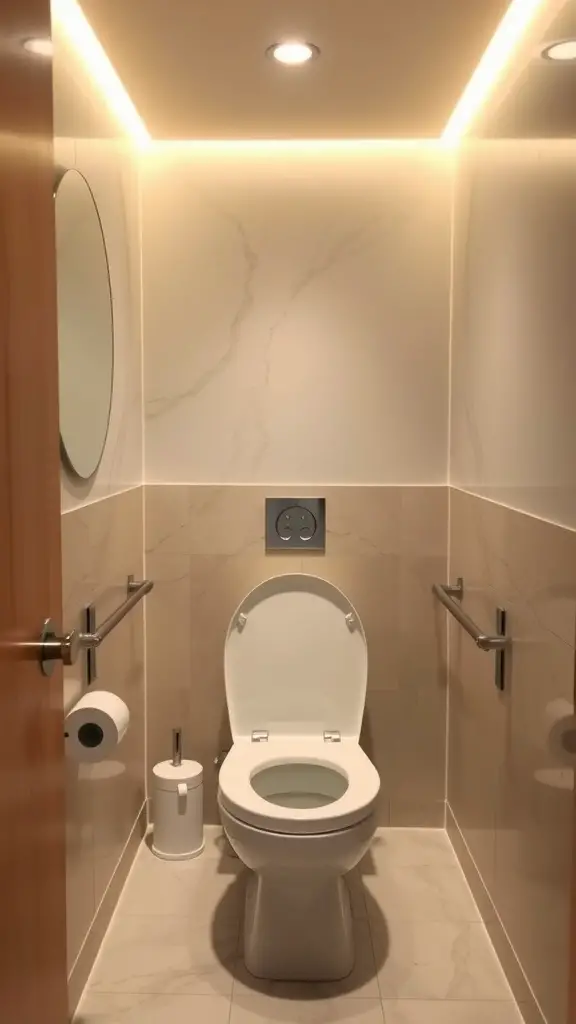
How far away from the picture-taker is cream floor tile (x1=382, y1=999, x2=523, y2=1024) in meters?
1.74

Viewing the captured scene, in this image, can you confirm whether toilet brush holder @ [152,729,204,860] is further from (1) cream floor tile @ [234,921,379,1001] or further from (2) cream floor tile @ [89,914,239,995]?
(1) cream floor tile @ [234,921,379,1001]

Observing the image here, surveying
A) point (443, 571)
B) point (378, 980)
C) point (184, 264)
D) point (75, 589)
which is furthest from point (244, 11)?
point (378, 980)

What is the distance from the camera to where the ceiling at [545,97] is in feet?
4.76

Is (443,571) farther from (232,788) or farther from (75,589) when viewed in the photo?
(75,589)

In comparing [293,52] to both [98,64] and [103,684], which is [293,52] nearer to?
[98,64]

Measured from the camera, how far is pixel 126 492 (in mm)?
2275

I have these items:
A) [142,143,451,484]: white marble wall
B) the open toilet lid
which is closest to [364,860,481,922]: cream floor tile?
the open toilet lid

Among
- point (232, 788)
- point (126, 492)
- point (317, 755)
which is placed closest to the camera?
point (232, 788)

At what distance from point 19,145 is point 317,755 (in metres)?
1.64

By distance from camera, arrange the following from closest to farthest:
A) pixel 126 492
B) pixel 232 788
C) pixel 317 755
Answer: pixel 232 788 → pixel 317 755 → pixel 126 492

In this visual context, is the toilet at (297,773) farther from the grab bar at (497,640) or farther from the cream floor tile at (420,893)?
the grab bar at (497,640)

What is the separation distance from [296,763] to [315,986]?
1.70ft

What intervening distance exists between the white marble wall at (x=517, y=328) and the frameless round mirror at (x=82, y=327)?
97 centimetres

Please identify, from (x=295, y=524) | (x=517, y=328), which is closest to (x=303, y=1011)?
(x=295, y=524)
